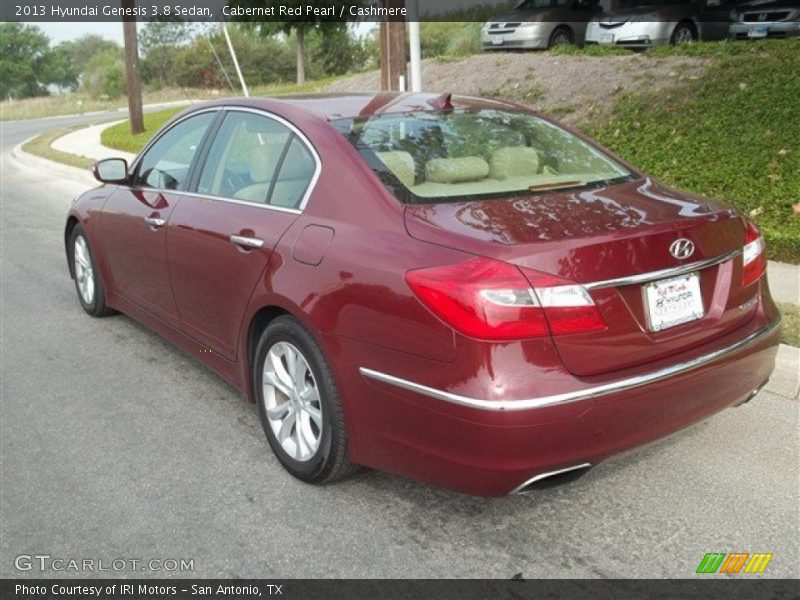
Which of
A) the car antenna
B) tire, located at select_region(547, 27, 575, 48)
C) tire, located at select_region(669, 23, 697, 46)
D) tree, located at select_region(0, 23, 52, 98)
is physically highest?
tree, located at select_region(0, 23, 52, 98)

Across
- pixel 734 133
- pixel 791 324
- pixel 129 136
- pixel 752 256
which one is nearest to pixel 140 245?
pixel 752 256

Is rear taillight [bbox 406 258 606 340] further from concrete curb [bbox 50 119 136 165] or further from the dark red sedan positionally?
concrete curb [bbox 50 119 136 165]

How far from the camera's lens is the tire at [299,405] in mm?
3279

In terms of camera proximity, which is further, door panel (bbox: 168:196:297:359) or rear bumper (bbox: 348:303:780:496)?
door panel (bbox: 168:196:297:359)

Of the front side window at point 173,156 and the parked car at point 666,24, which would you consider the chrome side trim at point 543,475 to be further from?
the parked car at point 666,24

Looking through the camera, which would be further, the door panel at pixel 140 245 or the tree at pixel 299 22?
the tree at pixel 299 22

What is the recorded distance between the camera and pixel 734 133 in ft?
28.3

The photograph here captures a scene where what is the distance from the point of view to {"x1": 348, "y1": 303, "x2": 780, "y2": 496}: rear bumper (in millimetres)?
2721

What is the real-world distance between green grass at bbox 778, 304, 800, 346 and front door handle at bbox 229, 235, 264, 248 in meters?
2.88

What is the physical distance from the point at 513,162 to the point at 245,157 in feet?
4.35

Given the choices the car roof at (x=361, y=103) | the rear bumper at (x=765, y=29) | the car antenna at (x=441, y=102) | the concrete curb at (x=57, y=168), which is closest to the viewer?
the car roof at (x=361, y=103)

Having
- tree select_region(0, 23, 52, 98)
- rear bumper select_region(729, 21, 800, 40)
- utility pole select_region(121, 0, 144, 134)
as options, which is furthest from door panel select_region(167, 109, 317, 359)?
tree select_region(0, 23, 52, 98)
